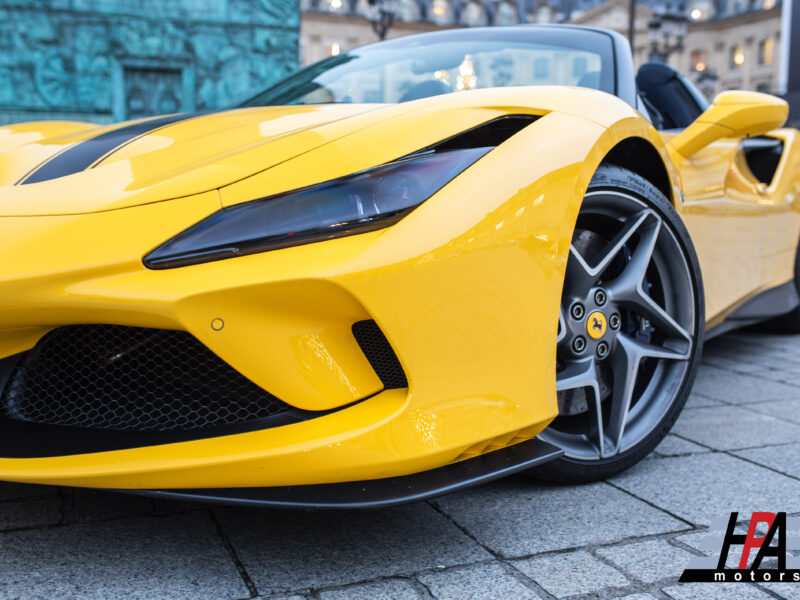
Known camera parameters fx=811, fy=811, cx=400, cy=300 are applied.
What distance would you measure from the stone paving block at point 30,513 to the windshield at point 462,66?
1.36 meters

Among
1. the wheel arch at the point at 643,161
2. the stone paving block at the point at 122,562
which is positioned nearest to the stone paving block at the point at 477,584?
the stone paving block at the point at 122,562

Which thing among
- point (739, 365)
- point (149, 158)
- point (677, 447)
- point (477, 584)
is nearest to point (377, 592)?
point (477, 584)

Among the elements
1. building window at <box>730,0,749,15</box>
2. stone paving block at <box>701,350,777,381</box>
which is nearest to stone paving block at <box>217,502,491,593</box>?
stone paving block at <box>701,350,777,381</box>

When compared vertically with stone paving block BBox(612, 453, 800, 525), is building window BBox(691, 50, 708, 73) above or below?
above

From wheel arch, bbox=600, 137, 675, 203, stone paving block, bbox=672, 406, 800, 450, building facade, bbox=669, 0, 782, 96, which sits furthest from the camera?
building facade, bbox=669, 0, 782, 96

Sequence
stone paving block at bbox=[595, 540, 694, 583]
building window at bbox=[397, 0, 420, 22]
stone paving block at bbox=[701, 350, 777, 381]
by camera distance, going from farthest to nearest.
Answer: building window at bbox=[397, 0, 420, 22], stone paving block at bbox=[701, 350, 777, 381], stone paving block at bbox=[595, 540, 694, 583]

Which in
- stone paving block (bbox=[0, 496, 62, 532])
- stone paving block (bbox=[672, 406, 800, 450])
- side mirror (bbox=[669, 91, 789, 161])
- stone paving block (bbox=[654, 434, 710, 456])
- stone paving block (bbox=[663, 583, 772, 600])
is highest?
side mirror (bbox=[669, 91, 789, 161])

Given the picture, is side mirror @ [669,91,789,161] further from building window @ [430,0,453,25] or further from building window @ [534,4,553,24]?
building window @ [534,4,553,24]

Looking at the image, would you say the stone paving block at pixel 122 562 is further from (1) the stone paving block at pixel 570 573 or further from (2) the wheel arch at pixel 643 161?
(2) the wheel arch at pixel 643 161

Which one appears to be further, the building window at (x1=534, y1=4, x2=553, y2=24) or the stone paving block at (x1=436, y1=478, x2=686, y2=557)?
the building window at (x1=534, y1=4, x2=553, y2=24)

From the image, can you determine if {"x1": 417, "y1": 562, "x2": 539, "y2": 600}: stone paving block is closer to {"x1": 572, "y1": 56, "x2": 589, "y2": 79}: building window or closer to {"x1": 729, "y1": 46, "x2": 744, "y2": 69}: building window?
{"x1": 572, "y1": 56, "x2": 589, "y2": 79}: building window

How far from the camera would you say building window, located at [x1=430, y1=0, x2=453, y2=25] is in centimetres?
6259

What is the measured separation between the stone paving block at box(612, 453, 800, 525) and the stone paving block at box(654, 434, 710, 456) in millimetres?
45

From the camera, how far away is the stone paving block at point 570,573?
1.49 meters
